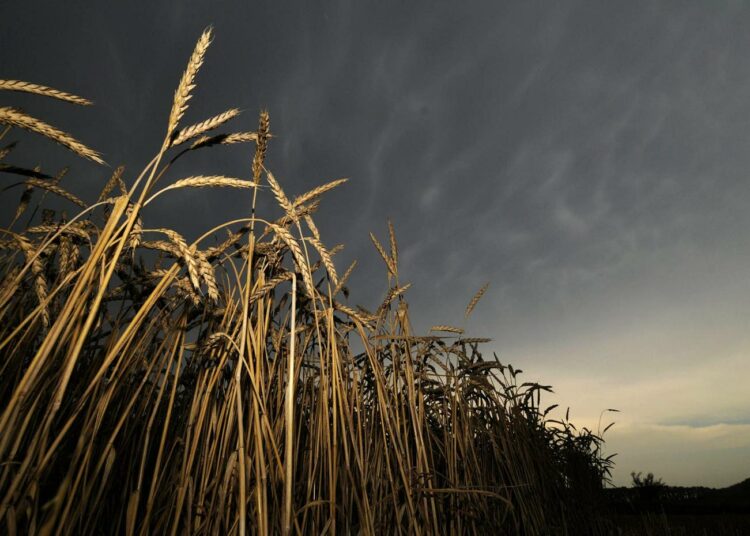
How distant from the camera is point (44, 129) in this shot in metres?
0.97

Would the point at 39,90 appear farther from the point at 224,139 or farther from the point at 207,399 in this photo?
the point at 207,399

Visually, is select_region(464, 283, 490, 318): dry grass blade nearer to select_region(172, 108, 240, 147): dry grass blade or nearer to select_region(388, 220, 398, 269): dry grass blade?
select_region(388, 220, 398, 269): dry grass blade

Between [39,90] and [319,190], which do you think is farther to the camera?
[319,190]

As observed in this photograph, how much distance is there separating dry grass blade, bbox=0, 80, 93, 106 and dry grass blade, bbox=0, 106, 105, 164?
52 millimetres

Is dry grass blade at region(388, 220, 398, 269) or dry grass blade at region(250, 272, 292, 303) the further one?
dry grass blade at region(388, 220, 398, 269)

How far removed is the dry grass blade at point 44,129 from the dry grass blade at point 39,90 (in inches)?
2.0

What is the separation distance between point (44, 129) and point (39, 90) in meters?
0.09

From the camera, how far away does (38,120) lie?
967 millimetres

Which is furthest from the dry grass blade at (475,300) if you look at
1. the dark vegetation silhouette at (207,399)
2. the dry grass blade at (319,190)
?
the dry grass blade at (319,190)

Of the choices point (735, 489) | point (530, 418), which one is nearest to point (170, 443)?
point (530, 418)

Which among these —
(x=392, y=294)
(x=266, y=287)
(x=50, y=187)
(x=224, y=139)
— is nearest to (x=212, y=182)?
(x=224, y=139)

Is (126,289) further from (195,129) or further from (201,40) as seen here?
(201,40)

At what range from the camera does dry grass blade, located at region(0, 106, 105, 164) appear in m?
0.89

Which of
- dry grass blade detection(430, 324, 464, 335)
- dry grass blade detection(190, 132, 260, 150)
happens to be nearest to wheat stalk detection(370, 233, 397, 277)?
dry grass blade detection(430, 324, 464, 335)
